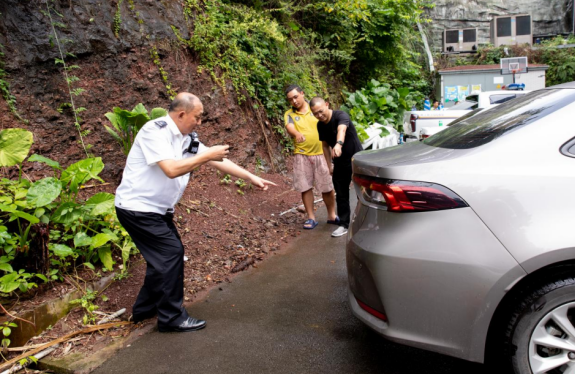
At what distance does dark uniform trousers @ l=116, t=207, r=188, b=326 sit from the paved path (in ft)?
0.71

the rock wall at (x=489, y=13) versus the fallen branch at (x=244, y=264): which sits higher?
the rock wall at (x=489, y=13)

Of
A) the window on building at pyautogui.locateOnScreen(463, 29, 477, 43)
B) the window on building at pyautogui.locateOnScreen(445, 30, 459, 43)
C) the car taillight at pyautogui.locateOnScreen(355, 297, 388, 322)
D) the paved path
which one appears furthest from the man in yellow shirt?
the window on building at pyautogui.locateOnScreen(463, 29, 477, 43)

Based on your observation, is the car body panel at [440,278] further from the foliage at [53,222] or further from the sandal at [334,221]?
the sandal at [334,221]

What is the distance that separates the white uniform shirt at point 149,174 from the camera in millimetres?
3432

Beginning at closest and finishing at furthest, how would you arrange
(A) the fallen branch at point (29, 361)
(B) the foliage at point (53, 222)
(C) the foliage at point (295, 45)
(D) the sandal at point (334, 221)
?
(A) the fallen branch at point (29, 361)
(B) the foliage at point (53, 222)
(D) the sandal at point (334, 221)
(C) the foliage at point (295, 45)

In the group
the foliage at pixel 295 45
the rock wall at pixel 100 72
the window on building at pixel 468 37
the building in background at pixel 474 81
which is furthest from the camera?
the window on building at pixel 468 37

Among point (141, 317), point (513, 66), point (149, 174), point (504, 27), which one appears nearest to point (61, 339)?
point (141, 317)

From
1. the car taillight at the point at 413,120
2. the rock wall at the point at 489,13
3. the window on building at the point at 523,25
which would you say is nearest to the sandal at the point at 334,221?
the car taillight at the point at 413,120

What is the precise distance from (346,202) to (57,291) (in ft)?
11.6

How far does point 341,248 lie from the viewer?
18.3 feet

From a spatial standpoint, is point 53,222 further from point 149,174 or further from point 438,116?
point 438,116

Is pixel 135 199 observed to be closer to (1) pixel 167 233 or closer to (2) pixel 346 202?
(1) pixel 167 233

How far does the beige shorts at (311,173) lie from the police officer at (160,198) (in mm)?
2768

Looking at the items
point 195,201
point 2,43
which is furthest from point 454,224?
point 2,43
